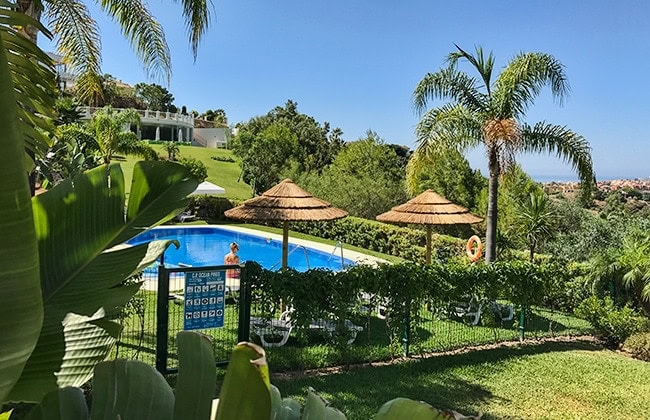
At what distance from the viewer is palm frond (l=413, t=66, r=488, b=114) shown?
12328mm

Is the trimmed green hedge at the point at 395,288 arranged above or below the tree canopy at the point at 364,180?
below

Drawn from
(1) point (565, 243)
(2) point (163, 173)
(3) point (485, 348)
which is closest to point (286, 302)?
(3) point (485, 348)

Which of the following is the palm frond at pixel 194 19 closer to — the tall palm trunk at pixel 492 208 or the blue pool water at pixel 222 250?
the tall palm trunk at pixel 492 208

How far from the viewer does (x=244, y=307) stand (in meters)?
7.44

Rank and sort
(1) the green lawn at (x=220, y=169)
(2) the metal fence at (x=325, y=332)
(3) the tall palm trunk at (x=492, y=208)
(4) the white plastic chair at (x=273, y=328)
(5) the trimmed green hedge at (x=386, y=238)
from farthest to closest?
(1) the green lawn at (x=220, y=169) < (5) the trimmed green hedge at (x=386, y=238) < (3) the tall palm trunk at (x=492, y=208) < (4) the white plastic chair at (x=273, y=328) < (2) the metal fence at (x=325, y=332)

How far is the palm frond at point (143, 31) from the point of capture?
334 inches

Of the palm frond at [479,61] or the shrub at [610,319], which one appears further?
the palm frond at [479,61]

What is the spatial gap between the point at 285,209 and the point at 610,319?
250 inches

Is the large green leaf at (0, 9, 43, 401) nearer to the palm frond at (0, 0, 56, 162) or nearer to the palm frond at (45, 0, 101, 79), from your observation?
the palm frond at (0, 0, 56, 162)

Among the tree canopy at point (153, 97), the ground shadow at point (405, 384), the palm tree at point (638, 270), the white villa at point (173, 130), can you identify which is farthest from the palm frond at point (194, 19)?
the tree canopy at point (153, 97)

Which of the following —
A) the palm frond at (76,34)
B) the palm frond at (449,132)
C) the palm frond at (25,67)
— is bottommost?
the palm frond at (25,67)

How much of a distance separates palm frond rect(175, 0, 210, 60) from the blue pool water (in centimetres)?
1011

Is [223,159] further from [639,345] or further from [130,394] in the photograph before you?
[130,394]

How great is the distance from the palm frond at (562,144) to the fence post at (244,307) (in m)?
7.79
